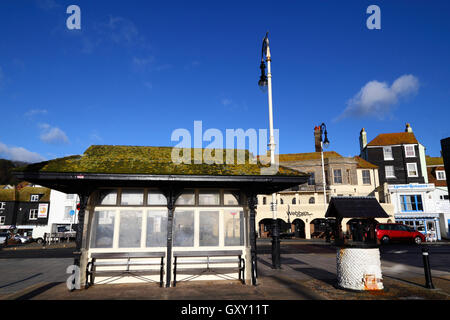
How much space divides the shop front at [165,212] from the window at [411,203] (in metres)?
33.2

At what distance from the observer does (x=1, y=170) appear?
77938 mm

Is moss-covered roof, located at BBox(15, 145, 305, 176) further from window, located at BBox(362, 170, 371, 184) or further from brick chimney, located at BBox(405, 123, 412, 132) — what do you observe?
brick chimney, located at BBox(405, 123, 412, 132)

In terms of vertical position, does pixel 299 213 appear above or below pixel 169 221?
above

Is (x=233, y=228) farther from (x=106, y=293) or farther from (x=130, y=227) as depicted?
(x=106, y=293)

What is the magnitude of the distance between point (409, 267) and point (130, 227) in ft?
38.8

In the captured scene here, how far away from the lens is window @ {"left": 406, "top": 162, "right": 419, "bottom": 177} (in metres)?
37.3

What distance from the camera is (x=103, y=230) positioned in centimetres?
829

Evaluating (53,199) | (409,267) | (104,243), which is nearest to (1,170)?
(53,199)

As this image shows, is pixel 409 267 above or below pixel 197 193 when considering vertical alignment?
below

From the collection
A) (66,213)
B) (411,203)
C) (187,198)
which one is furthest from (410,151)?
(66,213)

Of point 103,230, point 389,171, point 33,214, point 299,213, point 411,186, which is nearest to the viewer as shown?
point 103,230

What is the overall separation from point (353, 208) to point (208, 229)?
912 cm

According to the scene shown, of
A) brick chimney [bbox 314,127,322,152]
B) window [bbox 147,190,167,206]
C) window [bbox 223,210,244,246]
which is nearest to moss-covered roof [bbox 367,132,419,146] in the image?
brick chimney [bbox 314,127,322,152]

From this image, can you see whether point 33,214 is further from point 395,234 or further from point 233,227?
point 395,234
